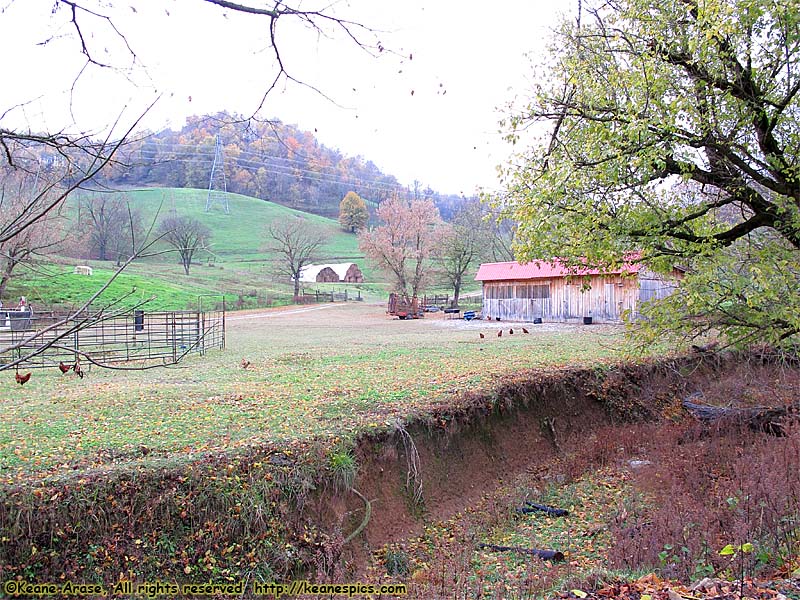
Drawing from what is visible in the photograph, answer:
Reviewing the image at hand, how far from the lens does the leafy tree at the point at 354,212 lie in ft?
303

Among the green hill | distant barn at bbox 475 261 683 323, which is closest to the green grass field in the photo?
the green hill

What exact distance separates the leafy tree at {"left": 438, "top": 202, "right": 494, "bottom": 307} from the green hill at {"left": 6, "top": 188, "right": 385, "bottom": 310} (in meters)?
17.0

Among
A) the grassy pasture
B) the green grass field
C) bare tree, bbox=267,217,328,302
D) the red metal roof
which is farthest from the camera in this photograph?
bare tree, bbox=267,217,328,302

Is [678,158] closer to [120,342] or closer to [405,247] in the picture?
[120,342]

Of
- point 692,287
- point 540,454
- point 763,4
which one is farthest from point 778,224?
point 540,454

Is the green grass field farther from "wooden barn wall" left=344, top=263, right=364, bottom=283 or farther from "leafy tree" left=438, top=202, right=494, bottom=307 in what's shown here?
"leafy tree" left=438, top=202, right=494, bottom=307

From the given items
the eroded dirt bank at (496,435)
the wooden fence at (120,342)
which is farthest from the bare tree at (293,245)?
the eroded dirt bank at (496,435)

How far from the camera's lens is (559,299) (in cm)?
3472

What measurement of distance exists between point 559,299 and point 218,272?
4453 centimetres

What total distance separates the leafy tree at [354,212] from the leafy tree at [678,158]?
81697 mm

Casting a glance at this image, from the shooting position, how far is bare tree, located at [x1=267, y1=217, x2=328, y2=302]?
212 ft

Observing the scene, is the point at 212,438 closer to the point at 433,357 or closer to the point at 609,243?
the point at 609,243

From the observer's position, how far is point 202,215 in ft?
290

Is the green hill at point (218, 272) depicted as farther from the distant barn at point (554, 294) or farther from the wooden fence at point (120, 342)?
the distant barn at point (554, 294)
